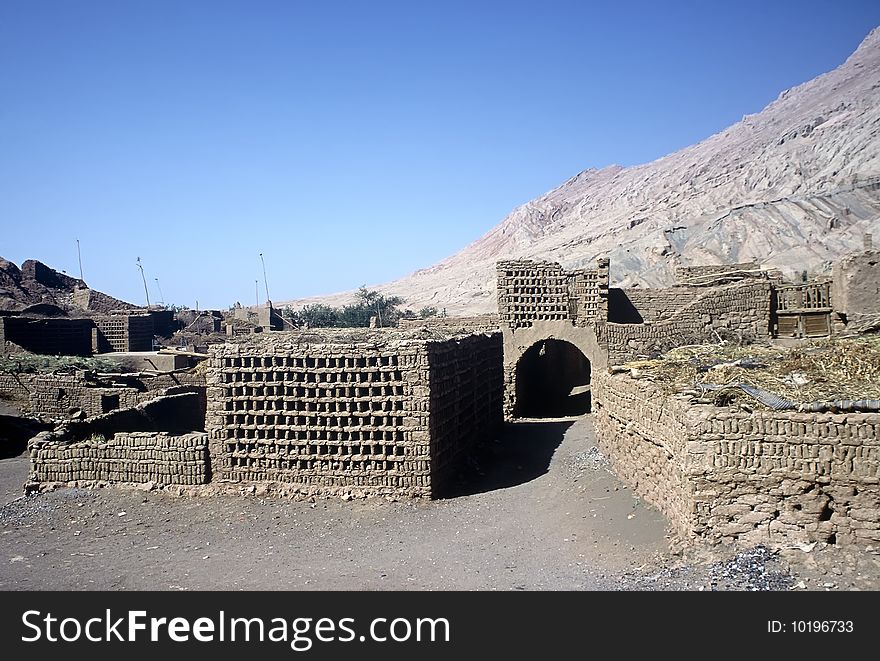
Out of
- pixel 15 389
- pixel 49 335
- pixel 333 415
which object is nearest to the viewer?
pixel 333 415

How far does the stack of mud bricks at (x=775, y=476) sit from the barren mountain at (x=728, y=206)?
3356 centimetres

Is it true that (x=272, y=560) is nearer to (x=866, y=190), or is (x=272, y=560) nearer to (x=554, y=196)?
(x=866, y=190)

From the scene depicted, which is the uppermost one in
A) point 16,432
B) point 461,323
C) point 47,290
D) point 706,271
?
point 47,290

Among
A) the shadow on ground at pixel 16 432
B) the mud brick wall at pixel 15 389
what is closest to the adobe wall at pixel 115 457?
the shadow on ground at pixel 16 432

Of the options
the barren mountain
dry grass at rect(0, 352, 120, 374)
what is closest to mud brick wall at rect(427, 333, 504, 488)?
dry grass at rect(0, 352, 120, 374)

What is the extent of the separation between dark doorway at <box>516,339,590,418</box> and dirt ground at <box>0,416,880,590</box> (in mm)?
6942

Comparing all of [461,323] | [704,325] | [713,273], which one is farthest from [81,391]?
[713,273]

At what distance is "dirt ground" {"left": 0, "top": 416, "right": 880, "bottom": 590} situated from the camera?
26.2ft

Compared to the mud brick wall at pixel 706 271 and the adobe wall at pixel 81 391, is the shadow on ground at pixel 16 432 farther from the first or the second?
the mud brick wall at pixel 706 271

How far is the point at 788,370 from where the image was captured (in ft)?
33.2

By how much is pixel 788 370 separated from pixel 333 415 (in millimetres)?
6798

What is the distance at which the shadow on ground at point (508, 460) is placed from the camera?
523 inches

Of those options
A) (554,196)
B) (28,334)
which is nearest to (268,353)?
(28,334)

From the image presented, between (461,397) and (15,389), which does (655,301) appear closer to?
(461,397)
